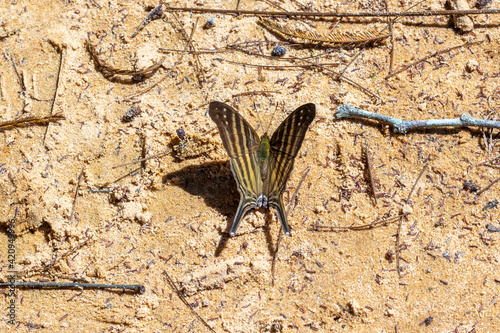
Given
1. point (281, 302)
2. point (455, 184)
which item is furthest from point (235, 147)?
point (455, 184)

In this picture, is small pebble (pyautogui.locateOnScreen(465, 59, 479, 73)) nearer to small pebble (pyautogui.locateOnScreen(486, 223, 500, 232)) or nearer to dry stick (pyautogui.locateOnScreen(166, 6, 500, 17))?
dry stick (pyautogui.locateOnScreen(166, 6, 500, 17))

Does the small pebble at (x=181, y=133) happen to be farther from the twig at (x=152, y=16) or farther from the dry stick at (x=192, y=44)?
the twig at (x=152, y=16)

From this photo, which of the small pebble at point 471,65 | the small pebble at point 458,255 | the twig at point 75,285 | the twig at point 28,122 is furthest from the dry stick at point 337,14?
the twig at point 75,285

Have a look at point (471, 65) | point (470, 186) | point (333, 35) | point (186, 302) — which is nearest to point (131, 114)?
point (186, 302)

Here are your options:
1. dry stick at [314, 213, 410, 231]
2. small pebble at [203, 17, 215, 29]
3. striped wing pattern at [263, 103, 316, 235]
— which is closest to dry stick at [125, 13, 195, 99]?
small pebble at [203, 17, 215, 29]

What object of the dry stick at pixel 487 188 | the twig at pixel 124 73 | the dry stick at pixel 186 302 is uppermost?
the twig at pixel 124 73

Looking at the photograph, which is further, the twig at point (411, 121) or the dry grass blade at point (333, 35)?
the dry grass blade at point (333, 35)

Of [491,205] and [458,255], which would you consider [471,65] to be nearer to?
[491,205]
